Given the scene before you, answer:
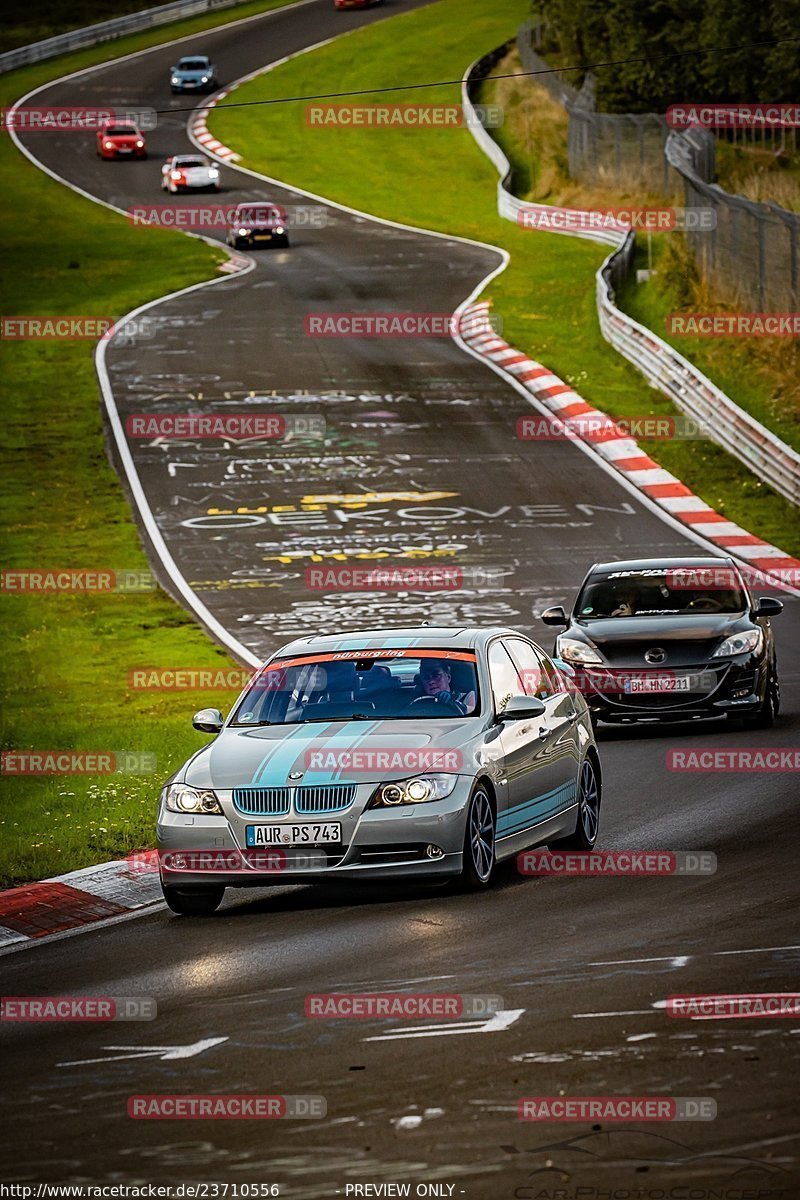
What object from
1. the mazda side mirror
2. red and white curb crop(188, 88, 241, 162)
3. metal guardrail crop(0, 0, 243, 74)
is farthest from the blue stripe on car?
metal guardrail crop(0, 0, 243, 74)

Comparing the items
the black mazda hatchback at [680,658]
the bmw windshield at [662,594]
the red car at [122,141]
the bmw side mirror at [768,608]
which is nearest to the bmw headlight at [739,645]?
the black mazda hatchback at [680,658]

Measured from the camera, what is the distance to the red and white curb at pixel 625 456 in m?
27.5

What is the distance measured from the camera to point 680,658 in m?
18.2

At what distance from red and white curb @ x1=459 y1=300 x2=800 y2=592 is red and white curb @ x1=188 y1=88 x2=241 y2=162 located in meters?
29.7

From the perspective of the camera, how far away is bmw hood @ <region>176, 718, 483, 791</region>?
11531 mm

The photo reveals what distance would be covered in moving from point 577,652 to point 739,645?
1.45 metres

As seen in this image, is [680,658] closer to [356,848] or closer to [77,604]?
[356,848]

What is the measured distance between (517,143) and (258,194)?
11449 millimetres

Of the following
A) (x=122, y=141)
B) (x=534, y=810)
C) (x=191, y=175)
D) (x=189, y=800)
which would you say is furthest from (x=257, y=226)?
(x=189, y=800)

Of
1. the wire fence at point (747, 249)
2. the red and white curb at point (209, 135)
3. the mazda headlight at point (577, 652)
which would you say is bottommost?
the red and white curb at point (209, 135)

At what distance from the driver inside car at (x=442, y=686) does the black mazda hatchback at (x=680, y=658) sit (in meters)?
5.80

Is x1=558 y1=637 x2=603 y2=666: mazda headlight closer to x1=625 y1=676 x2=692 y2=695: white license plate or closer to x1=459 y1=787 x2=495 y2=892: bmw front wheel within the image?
x1=625 y1=676 x2=692 y2=695: white license plate

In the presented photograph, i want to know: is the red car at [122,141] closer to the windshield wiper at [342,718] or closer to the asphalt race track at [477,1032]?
the asphalt race track at [477,1032]

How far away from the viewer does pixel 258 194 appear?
217 ft
